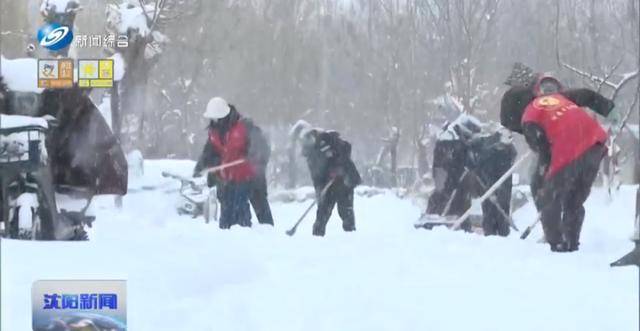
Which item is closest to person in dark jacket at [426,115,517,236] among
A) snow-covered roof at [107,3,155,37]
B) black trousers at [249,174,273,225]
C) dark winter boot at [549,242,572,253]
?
dark winter boot at [549,242,572,253]

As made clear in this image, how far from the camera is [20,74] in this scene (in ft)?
7.30

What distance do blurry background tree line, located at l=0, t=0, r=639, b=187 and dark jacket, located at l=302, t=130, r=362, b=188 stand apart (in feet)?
0.09

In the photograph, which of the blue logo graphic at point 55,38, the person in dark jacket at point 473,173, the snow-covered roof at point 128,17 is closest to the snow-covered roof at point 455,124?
the person in dark jacket at point 473,173

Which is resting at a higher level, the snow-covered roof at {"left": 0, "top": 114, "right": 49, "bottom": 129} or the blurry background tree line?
the blurry background tree line

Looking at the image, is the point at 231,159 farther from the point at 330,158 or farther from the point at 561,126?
the point at 561,126

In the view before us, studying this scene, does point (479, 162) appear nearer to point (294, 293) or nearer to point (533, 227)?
point (533, 227)

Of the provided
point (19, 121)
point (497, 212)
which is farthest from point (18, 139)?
point (497, 212)

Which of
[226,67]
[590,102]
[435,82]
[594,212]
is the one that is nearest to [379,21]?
[435,82]

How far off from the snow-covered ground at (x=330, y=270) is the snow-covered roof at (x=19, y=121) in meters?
0.23

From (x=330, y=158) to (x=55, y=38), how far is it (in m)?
0.68

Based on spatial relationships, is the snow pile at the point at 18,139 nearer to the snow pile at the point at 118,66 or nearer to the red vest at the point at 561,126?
the snow pile at the point at 118,66

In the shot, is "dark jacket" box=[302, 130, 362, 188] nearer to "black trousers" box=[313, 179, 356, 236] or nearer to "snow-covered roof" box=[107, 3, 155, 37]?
"black trousers" box=[313, 179, 356, 236]

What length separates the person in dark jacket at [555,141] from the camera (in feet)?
7.64

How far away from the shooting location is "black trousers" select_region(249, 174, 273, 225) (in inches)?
92.6
